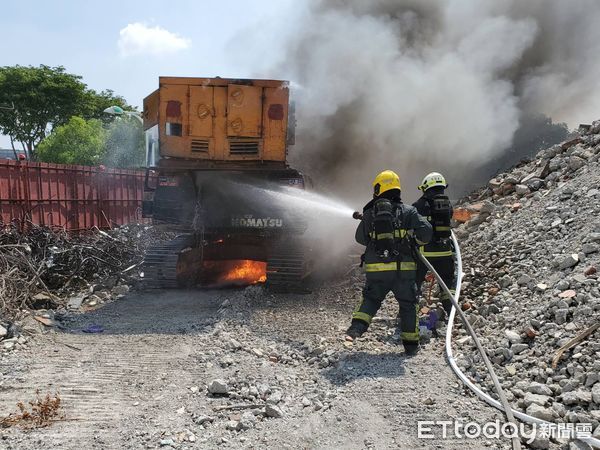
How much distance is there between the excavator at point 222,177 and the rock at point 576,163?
13.4 ft

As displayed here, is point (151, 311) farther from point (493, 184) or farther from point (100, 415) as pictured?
point (493, 184)

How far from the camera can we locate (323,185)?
11969 mm

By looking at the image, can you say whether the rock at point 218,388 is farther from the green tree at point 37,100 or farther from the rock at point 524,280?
the green tree at point 37,100

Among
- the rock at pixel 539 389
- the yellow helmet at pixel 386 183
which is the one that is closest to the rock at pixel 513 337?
the rock at pixel 539 389

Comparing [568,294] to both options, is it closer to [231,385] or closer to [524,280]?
[524,280]

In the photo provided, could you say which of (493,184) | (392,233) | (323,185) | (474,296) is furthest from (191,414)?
(323,185)

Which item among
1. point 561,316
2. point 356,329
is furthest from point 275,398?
point 561,316

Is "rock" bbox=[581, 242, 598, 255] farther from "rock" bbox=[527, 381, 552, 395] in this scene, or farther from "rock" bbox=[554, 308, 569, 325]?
"rock" bbox=[527, 381, 552, 395]

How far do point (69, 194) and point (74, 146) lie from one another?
11.5 metres

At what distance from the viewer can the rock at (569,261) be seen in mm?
5211

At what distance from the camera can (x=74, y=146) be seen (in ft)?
74.8

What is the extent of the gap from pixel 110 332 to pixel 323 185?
6940mm

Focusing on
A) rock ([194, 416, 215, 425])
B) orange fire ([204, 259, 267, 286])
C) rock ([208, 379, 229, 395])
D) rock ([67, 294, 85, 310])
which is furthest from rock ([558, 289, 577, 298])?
rock ([67, 294, 85, 310])

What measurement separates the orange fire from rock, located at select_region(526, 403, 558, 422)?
587 cm
